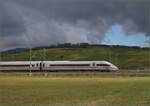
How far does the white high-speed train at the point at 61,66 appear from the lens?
7729 centimetres

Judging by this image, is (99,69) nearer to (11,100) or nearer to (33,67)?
(33,67)

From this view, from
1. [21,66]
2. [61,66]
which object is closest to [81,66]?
[61,66]

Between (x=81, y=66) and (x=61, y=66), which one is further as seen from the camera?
(x=61, y=66)

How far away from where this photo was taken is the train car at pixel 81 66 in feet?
253

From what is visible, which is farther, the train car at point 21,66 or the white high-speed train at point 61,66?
the train car at point 21,66

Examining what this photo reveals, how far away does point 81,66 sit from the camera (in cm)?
7894

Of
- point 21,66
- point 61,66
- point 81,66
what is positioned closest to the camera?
point 81,66

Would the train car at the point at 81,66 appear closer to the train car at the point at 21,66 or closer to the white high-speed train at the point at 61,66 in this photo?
the white high-speed train at the point at 61,66

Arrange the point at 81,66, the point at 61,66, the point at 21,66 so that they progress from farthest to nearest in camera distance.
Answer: the point at 21,66 < the point at 61,66 < the point at 81,66

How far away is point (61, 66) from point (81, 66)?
7021 millimetres

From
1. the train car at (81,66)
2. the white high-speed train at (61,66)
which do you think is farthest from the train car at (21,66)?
the train car at (81,66)

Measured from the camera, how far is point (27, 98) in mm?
24062

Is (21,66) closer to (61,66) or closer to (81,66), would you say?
(61,66)

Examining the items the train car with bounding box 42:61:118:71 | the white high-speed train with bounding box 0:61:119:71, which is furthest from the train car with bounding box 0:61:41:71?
the train car with bounding box 42:61:118:71
